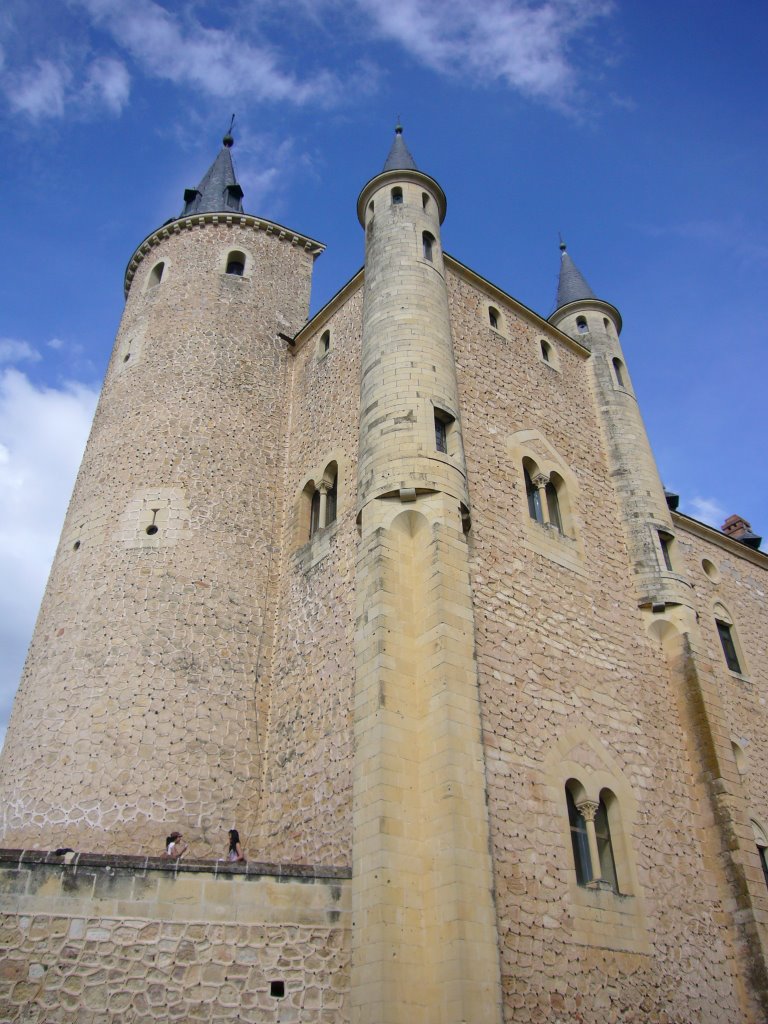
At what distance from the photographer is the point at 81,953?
302 inches

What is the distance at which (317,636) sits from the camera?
12.3 metres

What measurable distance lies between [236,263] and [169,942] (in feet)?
48.0

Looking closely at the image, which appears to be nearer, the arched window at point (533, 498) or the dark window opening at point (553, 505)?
the arched window at point (533, 498)

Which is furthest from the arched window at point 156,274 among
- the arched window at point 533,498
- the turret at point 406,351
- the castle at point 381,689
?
the arched window at point 533,498

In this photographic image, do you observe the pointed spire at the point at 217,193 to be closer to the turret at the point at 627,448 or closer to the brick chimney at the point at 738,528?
the turret at the point at 627,448

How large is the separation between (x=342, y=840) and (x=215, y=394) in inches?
352

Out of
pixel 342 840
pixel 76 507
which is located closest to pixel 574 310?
pixel 76 507

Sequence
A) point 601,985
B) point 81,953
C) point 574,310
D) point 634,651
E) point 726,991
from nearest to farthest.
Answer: point 81,953, point 601,985, point 726,991, point 634,651, point 574,310

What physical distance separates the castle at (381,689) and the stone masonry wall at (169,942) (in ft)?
0.09

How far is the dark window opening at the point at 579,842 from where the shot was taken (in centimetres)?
1036

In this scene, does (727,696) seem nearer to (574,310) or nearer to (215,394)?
(574,310)

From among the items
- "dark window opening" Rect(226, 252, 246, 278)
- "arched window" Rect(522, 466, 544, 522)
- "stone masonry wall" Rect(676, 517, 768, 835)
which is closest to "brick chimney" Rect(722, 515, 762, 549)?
"stone masonry wall" Rect(676, 517, 768, 835)

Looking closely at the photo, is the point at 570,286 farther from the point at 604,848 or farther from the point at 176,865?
the point at 176,865

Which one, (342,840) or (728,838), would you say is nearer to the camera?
(342,840)
